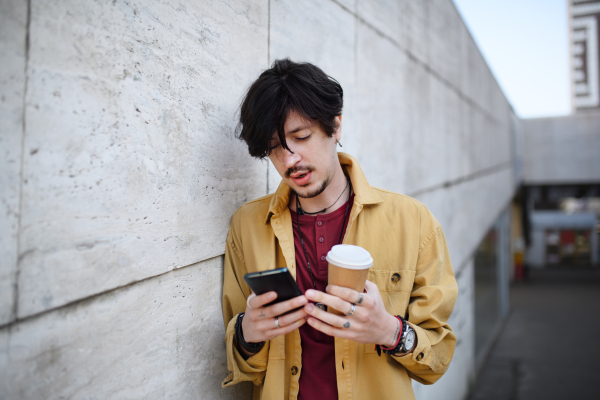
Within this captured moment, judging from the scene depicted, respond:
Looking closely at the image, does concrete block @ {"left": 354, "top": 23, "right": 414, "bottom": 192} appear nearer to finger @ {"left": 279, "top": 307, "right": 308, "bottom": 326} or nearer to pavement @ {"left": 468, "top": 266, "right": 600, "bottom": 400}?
finger @ {"left": 279, "top": 307, "right": 308, "bottom": 326}

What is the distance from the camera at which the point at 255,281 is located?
3.54 ft

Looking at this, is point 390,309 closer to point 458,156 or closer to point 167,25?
point 167,25

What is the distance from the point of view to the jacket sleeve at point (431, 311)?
1.37m

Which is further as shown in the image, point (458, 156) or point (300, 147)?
point (458, 156)

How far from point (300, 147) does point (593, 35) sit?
54.5m

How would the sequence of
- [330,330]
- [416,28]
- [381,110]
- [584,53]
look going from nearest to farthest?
[330,330]
[381,110]
[416,28]
[584,53]

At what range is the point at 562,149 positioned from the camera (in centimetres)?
1565

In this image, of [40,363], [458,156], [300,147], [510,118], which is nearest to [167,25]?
[300,147]

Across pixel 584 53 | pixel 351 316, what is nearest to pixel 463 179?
pixel 351 316

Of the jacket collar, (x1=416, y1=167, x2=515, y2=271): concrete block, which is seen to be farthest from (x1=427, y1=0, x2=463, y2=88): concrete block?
the jacket collar

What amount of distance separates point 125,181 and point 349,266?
71 cm

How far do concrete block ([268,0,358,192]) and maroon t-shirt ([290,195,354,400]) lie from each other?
52cm

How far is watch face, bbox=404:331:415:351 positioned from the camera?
4.33ft

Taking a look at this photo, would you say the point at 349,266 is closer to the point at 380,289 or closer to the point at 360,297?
the point at 360,297
